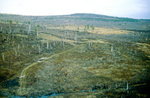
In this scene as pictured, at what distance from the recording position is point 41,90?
41375 mm

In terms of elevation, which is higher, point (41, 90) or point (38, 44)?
point (38, 44)

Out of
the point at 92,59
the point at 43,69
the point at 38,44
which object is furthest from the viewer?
the point at 38,44

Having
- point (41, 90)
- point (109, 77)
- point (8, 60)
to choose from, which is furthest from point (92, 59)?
point (8, 60)

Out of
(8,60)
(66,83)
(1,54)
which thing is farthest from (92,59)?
(1,54)

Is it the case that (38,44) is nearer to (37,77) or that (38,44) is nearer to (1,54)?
(1,54)

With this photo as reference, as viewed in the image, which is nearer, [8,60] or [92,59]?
[8,60]

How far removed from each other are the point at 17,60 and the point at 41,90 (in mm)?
32027

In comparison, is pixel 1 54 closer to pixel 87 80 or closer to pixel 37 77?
pixel 37 77

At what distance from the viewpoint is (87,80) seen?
47906mm

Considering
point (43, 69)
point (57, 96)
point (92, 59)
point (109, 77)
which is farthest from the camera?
point (92, 59)

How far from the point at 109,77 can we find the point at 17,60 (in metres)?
44.1

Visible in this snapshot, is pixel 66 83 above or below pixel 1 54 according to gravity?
below

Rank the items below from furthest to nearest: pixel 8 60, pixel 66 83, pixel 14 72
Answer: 1. pixel 8 60
2. pixel 14 72
3. pixel 66 83

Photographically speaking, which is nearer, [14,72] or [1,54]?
[14,72]
